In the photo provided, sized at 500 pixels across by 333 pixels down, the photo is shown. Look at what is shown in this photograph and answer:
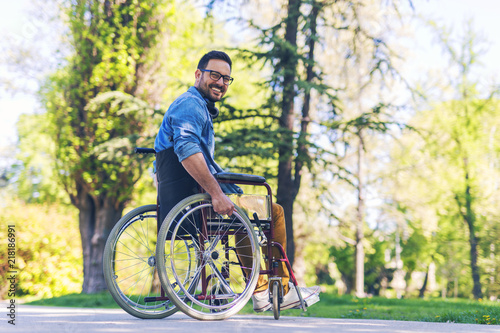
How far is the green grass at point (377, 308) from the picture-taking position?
476 cm

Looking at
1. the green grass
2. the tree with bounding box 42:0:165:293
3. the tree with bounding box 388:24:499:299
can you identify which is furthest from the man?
the tree with bounding box 388:24:499:299

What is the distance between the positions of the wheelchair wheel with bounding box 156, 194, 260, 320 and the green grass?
2008 mm

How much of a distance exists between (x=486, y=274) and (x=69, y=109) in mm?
12505

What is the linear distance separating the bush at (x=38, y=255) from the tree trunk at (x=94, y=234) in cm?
132

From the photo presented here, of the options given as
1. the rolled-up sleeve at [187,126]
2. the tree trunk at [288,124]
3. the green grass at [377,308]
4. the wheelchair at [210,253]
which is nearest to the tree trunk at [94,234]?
the green grass at [377,308]

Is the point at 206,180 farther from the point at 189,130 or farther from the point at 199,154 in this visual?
the point at 189,130

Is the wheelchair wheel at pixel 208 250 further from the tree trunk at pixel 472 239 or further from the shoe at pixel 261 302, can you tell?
the tree trunk at pixel 472 239

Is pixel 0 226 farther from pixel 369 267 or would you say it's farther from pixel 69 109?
pixel 369 267

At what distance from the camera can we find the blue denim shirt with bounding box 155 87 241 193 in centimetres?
317

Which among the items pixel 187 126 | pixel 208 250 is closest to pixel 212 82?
pixel 187 126

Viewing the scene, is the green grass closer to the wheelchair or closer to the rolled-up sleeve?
the wheelchair

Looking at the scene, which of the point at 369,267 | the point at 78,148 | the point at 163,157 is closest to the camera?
the point at 163,157

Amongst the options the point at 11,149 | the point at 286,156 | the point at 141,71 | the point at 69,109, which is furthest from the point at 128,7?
the point at 11,149

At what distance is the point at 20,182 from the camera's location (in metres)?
22.1
